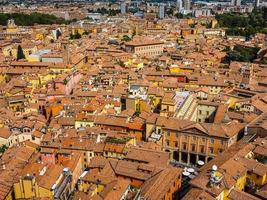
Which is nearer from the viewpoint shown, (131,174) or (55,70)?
(131,174)

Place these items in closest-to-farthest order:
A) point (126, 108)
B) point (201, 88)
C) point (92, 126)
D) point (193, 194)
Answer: point (193, 194), point (92, 126), point (126, 108), point (201, 88)

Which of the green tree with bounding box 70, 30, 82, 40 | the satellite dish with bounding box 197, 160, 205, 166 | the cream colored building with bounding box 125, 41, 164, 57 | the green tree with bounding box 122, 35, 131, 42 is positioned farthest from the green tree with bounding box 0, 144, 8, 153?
the green tree with bounding box 70, 30, 82, 40

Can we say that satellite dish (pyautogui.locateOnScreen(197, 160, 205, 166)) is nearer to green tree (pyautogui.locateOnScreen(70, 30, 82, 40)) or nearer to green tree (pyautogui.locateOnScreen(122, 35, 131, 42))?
green tree (pyautogui.locateOnScreen(122, 35, 131, 42))

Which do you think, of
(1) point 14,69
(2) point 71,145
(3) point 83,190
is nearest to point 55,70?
(1) point 14,69

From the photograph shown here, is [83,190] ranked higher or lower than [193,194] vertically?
lower

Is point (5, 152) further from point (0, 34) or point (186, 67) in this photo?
point (0, 34)

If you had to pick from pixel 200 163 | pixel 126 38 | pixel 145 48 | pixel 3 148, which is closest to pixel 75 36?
pixel 126 38

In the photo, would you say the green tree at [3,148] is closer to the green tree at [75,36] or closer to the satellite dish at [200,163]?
the satellite dish at [200,163]

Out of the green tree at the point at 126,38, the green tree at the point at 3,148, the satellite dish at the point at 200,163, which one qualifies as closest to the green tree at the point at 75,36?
the green tree at the point at 126,38

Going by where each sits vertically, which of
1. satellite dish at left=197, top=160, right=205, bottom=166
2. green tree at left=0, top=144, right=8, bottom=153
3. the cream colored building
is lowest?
satellite dish at left=197, top=160, right=205, bottom=166

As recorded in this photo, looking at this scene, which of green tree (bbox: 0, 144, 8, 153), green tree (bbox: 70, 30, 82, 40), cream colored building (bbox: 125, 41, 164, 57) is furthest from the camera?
green tree (bbox: 70, 30, 82, 40)

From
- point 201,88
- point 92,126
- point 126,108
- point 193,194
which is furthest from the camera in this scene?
point 201,88
